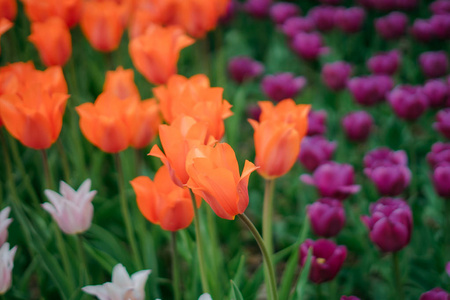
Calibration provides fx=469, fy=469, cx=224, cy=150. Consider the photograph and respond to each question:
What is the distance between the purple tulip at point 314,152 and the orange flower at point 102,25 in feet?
2.40

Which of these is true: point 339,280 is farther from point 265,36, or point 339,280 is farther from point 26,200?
point 265,36

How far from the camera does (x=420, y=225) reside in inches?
55.9

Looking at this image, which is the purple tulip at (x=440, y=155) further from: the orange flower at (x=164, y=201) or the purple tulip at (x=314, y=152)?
the orange flower at (x=164, y=201)

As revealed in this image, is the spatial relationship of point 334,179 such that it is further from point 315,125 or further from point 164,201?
point 164,201

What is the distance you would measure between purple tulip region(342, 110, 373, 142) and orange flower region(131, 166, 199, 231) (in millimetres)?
813

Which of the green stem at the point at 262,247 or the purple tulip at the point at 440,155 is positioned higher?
the green stem at the point at 262,247

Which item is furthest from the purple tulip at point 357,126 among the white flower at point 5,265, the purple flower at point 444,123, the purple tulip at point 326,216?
the white flower at point 5,265

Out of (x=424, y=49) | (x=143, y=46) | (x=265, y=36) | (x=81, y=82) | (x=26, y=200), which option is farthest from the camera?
(x=265, y=36)

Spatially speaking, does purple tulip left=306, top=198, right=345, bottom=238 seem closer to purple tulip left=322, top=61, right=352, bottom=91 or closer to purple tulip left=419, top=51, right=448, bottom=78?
purple tulip left=322, top=61, right=352, bottom=91

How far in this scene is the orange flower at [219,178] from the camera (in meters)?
0.66

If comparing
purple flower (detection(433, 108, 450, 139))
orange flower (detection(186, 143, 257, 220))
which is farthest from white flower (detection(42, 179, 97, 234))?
purple flower (detection(433, 108, 450, 139))

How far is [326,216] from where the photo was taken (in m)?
1.06

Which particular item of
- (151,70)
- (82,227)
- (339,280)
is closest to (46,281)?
(82,227)

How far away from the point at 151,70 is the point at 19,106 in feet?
1.37
